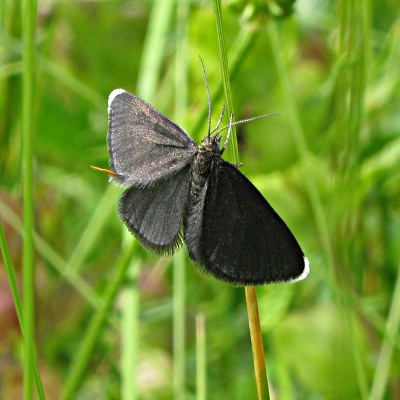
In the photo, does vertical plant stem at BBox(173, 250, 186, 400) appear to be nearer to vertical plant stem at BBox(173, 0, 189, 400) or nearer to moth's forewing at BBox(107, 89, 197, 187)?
vertical plant stem at BBox(173, 0, 189, 400)

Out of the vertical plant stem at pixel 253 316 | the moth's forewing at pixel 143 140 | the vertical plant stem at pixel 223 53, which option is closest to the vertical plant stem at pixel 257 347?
the vertical plant stem at pixel 253 316

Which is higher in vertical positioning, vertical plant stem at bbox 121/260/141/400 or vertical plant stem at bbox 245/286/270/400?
vertical plant stem at bbox 121/260/141/400

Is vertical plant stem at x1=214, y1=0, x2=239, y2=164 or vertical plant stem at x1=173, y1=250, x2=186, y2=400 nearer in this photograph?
vertical plant stem at x1=214, y1=0, x2=239, y2=164

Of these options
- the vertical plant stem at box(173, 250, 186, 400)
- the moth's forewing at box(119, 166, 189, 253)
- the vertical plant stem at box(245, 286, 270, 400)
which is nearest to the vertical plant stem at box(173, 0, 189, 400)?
the vertical plant stem at box(173, 250, 186, 400)

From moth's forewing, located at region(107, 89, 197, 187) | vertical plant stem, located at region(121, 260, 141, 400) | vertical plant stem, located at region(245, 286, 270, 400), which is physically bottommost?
vertical plant stem, located at region(245, 286, 270, 400)

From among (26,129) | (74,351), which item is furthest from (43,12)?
(26,129)

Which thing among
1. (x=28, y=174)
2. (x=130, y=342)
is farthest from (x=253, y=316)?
(x=130, y=342)
